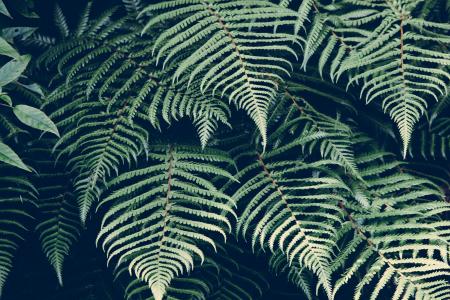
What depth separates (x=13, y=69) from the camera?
1404 millimetres

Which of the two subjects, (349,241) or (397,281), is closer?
(397,281)

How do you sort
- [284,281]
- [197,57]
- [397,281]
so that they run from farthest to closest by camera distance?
[284,281] < [197,57] < [397,281]

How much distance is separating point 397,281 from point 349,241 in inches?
6.3

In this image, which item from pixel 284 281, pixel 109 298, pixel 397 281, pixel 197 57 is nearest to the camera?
pixel 397 281

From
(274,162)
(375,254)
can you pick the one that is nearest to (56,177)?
(274,162)

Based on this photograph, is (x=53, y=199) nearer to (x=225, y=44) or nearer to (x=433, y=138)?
(x=225, y=44)

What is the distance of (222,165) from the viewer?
1.59 meters

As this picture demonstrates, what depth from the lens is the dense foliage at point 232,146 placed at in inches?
53.9

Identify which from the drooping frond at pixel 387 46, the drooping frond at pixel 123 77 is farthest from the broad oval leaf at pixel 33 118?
the drooping frond at pixel 387 46

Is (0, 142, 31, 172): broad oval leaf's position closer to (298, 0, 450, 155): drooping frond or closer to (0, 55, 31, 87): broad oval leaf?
(0, 55, 31, 87): broad oval leaf

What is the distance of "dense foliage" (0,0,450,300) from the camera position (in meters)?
1.37

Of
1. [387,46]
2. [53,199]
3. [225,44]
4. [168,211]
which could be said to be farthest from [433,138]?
[53,199]

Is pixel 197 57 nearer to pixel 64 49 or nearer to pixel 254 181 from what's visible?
pixel 254 181

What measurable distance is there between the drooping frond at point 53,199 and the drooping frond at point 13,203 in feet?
0.11
